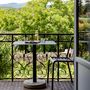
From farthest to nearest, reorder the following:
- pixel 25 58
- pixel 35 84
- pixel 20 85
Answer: pixel 25 58 → pixel 20 85 → pixel 35 84

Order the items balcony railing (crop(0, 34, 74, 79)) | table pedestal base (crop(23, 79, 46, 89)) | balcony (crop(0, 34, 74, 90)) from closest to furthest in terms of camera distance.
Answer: table pedestal base (crop(23, 79, 46, 89)) < balcony (crop(0, 34, 74, 90)) < balcony railing (crop(0, 34, 74, 79))

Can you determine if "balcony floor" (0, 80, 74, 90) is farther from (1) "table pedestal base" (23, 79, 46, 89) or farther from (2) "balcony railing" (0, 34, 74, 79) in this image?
(2) "balcony railing" (0, 34, 74, 79)

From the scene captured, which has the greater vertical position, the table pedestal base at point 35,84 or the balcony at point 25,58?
the balcony at point 25,58

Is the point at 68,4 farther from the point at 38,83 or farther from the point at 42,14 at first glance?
the point at 38,83

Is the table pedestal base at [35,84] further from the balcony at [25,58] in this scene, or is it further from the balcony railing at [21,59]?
the balcony railing at [21,59]

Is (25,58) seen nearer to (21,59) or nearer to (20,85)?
(21,59)

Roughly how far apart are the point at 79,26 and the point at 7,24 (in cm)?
608

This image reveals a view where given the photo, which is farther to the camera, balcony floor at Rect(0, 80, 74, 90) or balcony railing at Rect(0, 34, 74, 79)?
balcony railing at Rect(0, 34, 74, 79)

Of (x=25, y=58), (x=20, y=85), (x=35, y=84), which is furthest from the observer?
(x=25, y=58)

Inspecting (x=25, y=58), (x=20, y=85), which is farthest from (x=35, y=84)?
(x=25, y=58)

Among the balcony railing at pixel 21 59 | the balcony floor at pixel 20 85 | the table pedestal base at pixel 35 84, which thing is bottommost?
the balcony floor at pixel 20 85

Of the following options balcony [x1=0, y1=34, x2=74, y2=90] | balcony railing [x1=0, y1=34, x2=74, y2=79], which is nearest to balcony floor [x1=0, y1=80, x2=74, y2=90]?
balcony [x1=0, y1=34, x2=74, y2=90]

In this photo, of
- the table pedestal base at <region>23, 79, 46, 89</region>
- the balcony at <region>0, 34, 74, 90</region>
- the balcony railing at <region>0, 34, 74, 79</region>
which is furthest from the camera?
the balcony railing at <region>0, 34, 74, 79</region>

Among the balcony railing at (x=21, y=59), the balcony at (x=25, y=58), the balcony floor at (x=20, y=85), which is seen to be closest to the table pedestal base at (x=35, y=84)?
the balcony floor at (x=20, y=85)
